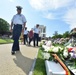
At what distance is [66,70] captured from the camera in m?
4.63

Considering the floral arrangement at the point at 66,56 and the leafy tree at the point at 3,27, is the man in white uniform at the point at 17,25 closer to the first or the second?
the floral arrangement at the point at 66,56

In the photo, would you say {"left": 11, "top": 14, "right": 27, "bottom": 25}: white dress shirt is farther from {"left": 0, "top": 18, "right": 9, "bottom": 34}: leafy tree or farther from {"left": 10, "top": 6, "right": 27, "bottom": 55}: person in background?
{"left": 0, "top": 18, "right": 9, "bottom": 34}: leafy tree

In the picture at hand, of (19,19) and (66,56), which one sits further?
(19,19)

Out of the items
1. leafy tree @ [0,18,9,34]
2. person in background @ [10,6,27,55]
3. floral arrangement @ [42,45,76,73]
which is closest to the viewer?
floral arrangement @ [42,45,76,73]

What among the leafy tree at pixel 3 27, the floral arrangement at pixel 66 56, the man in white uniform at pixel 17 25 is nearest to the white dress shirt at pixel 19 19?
the man in white uniform at pixel 17 25

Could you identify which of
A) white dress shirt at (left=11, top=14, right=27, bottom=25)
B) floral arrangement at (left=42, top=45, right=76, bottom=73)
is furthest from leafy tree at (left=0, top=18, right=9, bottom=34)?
floral arrangement at (left=42, top=45, right=76, bottom=73)

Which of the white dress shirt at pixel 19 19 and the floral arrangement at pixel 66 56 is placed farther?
the white dress shirt at pixel 19 19

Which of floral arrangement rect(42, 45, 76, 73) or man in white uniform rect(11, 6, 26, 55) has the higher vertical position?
man in white uniform rect(11, 6, 26, 55)

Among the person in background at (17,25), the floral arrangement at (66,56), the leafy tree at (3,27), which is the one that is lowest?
the floral arrangement at (66,56)

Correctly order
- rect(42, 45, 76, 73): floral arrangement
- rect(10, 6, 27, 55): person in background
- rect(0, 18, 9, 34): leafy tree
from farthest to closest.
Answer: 1. rect(0, 18, 9, 34): leafy tree
2. rect(10, 6, 27, 55): person in background
3. rect(42, 45, 76, 73): floral arrangement

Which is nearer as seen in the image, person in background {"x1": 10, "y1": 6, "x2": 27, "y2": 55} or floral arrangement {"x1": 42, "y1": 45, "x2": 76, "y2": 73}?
floral arrangement {"x1": 42, "y1": 45, "x2": 76, "y2": 73}

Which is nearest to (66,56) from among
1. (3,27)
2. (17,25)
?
(17,25)

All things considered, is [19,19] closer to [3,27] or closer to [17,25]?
[17,25]

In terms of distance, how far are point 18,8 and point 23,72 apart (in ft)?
15.0
